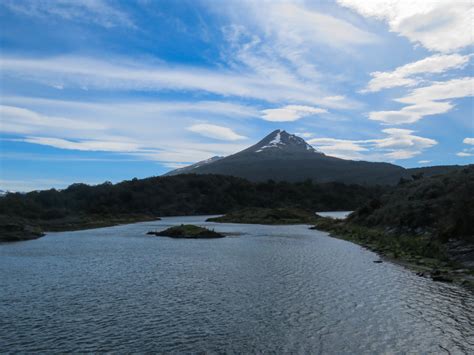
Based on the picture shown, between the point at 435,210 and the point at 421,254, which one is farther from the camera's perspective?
the point at 435,210

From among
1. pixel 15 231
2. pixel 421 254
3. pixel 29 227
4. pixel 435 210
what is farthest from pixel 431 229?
pixel 29 227

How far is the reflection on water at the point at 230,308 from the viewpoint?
1647 centimetres

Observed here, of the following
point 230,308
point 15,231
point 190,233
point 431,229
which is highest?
point 15,231

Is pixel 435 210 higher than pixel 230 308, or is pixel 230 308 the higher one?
pixel 435 210

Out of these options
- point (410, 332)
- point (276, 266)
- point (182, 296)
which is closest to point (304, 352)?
point (410, 332)

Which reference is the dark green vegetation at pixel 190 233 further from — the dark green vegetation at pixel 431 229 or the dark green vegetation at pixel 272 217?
the dark green vegetation at pixel 272 217

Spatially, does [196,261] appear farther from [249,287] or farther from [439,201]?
[439,201]

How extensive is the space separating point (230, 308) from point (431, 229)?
1238 inches

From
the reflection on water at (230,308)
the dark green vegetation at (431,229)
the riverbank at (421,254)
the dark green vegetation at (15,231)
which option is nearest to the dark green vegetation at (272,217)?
the dark green vegetation at (431,229)

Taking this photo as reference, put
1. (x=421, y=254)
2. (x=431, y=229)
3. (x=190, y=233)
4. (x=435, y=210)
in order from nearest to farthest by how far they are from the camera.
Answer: (x=421, y=254) → (x=431, y=229) → (x=435, y=210) → (x=190, y=233)

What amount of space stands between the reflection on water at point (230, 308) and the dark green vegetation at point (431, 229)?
3.93 meters

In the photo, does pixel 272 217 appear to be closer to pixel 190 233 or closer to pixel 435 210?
pixel 190 233

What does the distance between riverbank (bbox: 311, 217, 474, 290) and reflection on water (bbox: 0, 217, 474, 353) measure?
1671 millimetres

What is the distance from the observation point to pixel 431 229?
4466 cm
